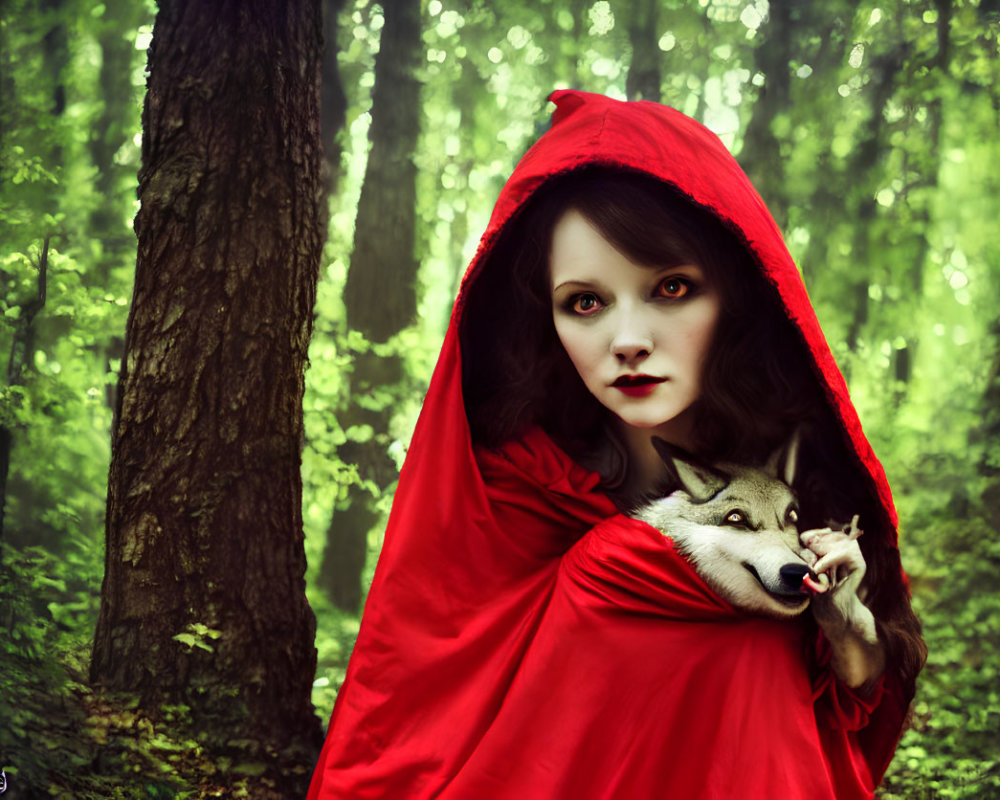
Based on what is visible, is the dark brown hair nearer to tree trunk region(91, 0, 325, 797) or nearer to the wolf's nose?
the wolf's nose

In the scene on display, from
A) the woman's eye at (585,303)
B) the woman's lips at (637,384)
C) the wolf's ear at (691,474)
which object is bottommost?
the wolf's ear at (691,474)

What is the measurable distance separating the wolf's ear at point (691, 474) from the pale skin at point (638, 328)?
12 centimetres

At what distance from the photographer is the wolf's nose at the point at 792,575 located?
1.67 meters

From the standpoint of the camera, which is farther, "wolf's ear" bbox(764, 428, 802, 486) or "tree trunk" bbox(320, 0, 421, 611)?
"tree trunk" bbox(320, 0, 421, 611)

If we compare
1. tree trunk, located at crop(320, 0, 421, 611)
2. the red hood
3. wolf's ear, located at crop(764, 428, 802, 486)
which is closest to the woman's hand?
wolf's ear, located at crop(764, 428, 802, 486)

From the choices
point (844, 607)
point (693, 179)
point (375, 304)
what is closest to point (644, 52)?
point (375, 304)

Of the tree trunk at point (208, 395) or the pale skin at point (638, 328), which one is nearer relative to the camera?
the pale skin at point (638, 328)

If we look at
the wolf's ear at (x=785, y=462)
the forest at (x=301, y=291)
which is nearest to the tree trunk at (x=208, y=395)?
the forest at (x=301, y=291)

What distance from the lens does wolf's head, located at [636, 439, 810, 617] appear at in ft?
5.60

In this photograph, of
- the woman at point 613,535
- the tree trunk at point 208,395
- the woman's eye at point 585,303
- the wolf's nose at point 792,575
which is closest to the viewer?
the wolf's nose at point 792,575

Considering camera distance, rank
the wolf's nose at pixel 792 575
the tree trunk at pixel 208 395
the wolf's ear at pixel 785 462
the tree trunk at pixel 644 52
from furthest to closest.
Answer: the tree trunk at pixel 644 52 < the tree trunk at pixel 208 395 < the wolf's ear at pixel 785 462 < the wolf's nose at pixel 792 575

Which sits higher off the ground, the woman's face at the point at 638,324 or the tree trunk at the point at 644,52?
the tree trunk at the point at 644,52

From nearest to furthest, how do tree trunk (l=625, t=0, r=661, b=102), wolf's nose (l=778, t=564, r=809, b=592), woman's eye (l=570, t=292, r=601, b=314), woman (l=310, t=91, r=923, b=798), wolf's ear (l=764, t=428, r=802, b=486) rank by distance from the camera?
wolf's nose (l=778, t=564, r=809, b=592), woman (l=310, t=91, r=923, b=798), wolf's ear (l=764, t=428, r=802, b=486), woman's eye (l=570, t=292, r=601, b=314), tree trunk (l=625, t=0, r=661, b=102)

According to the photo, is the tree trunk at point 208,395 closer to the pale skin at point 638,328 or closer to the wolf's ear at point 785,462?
the pale skin at point 638,328
